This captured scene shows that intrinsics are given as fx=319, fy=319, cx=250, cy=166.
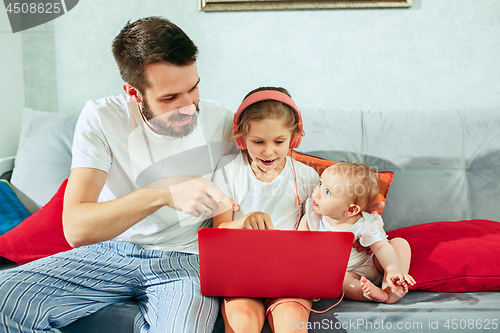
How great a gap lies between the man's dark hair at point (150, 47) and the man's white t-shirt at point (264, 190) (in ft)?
1.23

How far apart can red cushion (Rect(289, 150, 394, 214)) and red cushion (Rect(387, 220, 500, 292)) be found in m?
0.22

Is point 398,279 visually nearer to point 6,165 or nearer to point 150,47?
point 150,47

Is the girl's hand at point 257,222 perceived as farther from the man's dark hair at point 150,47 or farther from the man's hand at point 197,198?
the man's dark hair at point 150,47

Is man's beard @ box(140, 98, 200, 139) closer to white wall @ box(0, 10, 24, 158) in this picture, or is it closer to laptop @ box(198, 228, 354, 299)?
laptop @ box(198, 228, 354, 299)

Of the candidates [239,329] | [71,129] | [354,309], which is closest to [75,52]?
[71,129]

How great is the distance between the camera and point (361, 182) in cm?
104

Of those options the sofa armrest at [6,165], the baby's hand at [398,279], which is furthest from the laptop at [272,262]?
the sofa armrest at [6,165]

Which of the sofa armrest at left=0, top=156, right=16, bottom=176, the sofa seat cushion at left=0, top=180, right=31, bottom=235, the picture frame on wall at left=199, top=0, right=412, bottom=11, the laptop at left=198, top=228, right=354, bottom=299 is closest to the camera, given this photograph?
the laptop at left=198, top=228, right=354, bottom=299

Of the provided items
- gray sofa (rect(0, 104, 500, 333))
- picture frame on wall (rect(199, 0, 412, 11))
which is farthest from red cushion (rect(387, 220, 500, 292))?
picture frame on wall (rect(199, 0, 412, 11))

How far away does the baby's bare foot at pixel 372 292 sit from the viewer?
2.93 ft

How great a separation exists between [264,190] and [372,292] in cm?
45

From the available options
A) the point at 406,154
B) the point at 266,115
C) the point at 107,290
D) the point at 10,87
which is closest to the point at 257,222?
the point at 266,115

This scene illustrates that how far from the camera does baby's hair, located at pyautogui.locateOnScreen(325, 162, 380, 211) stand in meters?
1.04

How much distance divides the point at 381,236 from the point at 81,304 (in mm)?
902
